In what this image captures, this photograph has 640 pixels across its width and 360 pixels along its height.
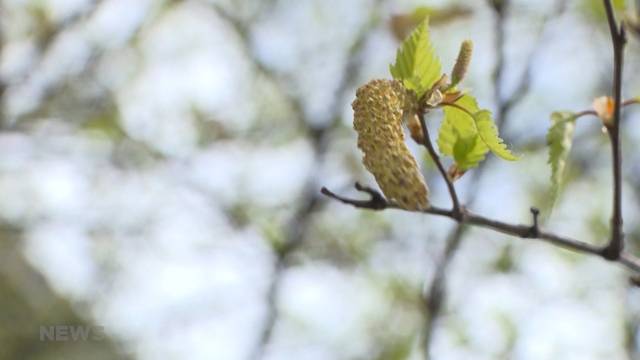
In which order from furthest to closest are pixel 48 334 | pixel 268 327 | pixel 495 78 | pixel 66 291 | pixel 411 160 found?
pixel 66 291, pixel 48 334, pixel 268 327, pixel 495 78, pixel 411 160

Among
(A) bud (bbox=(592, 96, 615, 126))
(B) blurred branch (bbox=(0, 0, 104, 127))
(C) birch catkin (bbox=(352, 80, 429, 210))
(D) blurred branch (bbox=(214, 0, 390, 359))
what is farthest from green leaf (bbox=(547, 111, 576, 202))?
(B) blurred branch (bbox=(0, 0, 104, 127))

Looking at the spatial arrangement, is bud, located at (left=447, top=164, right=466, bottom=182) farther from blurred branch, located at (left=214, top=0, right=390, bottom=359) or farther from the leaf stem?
blurred branch, located at (left=214, top=0, right=390, bottom=359)

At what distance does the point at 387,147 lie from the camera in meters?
0.84

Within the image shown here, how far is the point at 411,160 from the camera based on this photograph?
0.84 metres

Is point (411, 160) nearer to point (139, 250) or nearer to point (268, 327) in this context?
point (268, 327)

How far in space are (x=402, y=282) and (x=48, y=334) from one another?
120 centimetres

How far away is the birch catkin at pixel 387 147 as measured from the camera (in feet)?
2.73

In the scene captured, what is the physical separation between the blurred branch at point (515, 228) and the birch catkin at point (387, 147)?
0.02 meters

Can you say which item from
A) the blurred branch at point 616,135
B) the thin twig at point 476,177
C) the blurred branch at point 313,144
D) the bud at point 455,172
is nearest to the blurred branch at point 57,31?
the blurred branch at point 313,144

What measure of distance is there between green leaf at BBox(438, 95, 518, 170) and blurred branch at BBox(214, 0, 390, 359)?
1.63 metres

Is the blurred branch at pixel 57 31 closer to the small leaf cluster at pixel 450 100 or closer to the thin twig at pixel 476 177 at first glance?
the thin twig at pixel 476 177

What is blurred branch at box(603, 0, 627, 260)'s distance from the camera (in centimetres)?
77

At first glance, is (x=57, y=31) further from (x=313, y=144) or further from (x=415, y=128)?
(x=415, y=128)

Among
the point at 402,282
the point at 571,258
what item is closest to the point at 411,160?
the point at 402,282
